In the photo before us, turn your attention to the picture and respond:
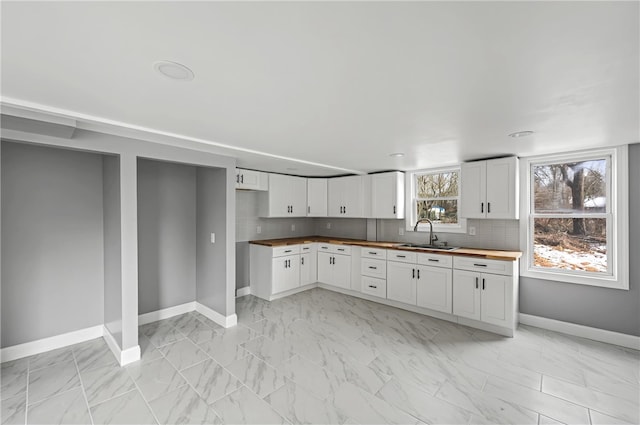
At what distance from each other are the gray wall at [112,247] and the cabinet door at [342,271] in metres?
3.19

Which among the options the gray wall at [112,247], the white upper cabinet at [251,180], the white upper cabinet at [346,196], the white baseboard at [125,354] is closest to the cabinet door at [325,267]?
the white upper cabinet at [346,196]

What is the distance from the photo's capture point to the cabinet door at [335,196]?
5520 mm

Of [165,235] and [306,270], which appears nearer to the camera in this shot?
[165,235]

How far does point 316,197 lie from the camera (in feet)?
18.6

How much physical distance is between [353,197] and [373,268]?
1.43 m

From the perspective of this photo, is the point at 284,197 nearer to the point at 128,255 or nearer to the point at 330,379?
the point at 128,255

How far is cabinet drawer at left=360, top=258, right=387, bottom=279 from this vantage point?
445 centimetres

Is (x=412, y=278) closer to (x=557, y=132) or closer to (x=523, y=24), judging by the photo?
(x=557, y=132)

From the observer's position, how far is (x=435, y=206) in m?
4.71

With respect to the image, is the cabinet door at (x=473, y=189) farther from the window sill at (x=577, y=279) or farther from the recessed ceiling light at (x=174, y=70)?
A: the recessed ceiling light at (x=174, y=70)

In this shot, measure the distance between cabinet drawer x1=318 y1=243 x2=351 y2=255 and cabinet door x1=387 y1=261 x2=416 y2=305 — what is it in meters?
0.81

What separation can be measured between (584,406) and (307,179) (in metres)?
4.64

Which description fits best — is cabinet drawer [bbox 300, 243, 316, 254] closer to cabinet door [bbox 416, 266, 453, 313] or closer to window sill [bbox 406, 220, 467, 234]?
window sill [bbox 406, 220, 467, 234]

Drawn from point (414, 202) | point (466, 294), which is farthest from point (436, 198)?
point (466, 294)
